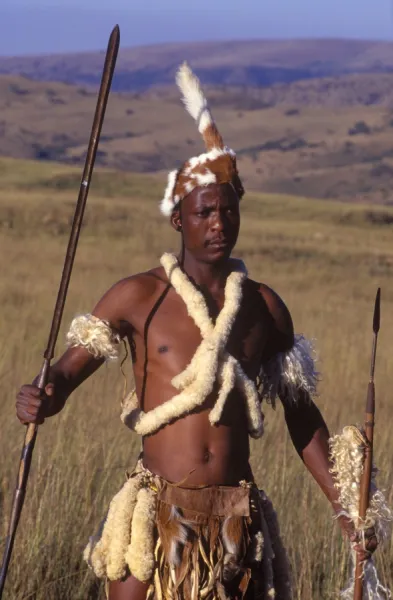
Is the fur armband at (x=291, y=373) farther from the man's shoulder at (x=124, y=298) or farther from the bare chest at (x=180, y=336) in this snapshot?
the man's shoulder at (x=124, y=298)

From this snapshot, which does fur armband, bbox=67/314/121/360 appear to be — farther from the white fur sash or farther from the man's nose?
the man's nose

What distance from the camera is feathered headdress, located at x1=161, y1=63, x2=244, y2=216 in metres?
3.81

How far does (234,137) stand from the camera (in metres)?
89.4

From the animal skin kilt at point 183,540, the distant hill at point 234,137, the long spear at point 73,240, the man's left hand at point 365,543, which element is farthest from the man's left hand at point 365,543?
the distant hill at point 234,137

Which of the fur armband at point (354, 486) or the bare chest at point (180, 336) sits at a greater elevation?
the bare chest at point (180, 336)

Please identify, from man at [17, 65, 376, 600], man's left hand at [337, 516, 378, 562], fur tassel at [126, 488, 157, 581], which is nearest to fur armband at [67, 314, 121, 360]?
man at [17, 65, 376, 600]

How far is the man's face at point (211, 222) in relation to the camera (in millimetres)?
3740

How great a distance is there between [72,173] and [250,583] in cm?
3622

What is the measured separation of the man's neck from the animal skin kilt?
0.57 m

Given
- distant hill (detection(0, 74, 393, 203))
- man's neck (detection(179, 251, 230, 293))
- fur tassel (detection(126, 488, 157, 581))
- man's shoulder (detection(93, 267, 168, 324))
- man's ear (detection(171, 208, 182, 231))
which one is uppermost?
distant hill (detection(0, 74, 393, 203))

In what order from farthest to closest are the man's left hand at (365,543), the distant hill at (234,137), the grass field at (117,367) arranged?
the distant hill at (234,137)
the grass field at (117,367)
the man's left hand at (365,543)

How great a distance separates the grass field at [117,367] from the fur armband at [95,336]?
1.53 m

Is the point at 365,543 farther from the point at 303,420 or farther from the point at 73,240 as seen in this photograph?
the point at 73,240

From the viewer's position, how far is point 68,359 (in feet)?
12.4
